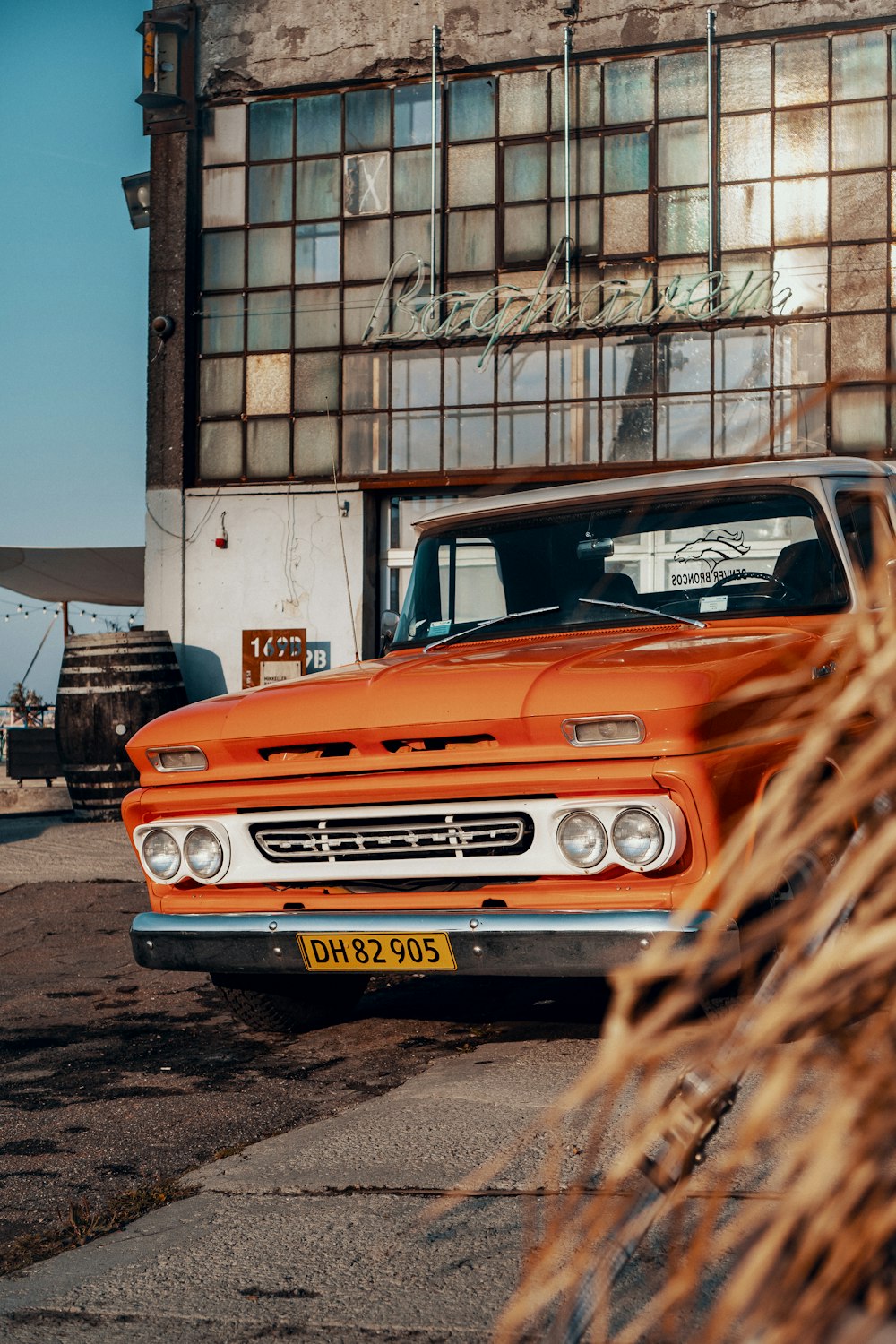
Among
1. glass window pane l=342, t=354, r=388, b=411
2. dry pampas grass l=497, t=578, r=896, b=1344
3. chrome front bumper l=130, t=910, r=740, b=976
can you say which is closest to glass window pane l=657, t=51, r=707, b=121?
glass window pane l=342, t=354, r=388, b=411

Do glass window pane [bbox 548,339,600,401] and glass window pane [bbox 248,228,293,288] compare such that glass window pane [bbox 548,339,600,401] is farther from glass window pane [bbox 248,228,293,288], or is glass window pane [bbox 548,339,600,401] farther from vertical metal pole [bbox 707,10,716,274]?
glass window pane [bbox 248,228,293,288]

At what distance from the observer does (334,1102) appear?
4094 millimetres

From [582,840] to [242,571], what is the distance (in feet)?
42.1

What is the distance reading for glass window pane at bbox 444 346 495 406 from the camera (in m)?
15.6

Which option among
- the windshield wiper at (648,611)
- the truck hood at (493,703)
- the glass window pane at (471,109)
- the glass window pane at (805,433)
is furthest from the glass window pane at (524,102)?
the truck hood at (493,703)

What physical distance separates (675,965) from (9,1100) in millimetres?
3692

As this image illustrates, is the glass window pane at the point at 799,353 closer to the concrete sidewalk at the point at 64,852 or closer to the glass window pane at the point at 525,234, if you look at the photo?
the glass window pane at the point at 525,234

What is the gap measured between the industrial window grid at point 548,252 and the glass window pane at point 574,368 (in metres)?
0.02

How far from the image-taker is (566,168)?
605 inches

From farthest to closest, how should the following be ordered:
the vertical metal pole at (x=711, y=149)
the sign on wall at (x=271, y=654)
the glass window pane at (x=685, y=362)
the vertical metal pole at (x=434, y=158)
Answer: the sign on wall at (x=271, y=654) → the vertical metal pole at (x=434, y=158) → the glass window pane at (x=685, y=362) → the vertical metal pole at (x=711, y=149)

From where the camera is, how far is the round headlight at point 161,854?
14.8 feet

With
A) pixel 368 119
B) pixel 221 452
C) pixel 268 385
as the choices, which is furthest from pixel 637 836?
pixel 368 119

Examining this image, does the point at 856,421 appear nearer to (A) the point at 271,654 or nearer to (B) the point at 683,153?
(B) the point at 683,153

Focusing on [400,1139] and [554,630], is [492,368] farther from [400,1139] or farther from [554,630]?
[400,1139]
